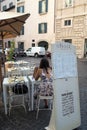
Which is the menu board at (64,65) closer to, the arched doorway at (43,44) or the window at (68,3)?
the window at (68,3)

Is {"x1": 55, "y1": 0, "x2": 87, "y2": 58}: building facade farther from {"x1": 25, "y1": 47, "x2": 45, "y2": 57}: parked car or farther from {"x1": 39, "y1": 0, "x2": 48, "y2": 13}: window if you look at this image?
{"x1": 39, "y1": 0, "x2": 48, "y2": 13}: window

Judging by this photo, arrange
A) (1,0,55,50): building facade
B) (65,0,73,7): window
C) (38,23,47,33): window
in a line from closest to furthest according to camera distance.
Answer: (65,0,73,7): window, (1,0,55,50): building facade, (38,23,47,33): window

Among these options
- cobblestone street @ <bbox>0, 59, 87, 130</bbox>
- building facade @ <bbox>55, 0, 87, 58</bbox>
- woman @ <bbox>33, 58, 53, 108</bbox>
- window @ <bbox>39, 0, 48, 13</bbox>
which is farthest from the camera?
window @ <bbox>39, 0, 48, 13</bbox>

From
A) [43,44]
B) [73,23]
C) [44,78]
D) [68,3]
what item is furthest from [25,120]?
[43,44]

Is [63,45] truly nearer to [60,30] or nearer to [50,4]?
[60,30]

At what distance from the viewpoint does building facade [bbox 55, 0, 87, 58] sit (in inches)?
1332

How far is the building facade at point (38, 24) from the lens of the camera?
4028 centimetres

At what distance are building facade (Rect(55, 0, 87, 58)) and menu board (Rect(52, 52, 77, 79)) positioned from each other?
28233 mm

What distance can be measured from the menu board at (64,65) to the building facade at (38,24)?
3312 cm

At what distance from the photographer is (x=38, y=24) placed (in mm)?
43469

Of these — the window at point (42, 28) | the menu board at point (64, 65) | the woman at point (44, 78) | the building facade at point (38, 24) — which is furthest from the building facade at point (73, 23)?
the menu board at point (64, 65)

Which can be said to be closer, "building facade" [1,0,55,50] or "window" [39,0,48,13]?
"building facade" [1,0,55,50]

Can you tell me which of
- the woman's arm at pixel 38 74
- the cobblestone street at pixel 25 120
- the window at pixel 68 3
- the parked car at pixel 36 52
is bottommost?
the cobblestone street at pixel 25 120

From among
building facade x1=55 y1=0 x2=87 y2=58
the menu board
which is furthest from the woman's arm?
building facade x1=55 y1=0 x2=87 y2=58
